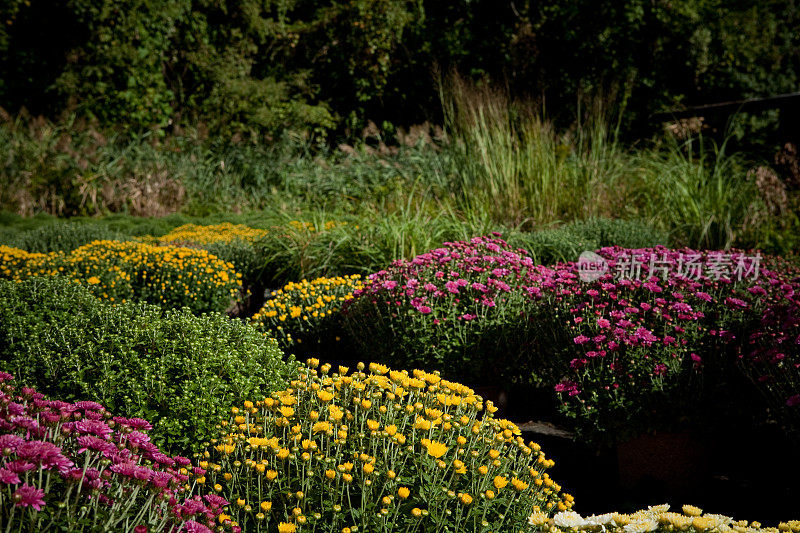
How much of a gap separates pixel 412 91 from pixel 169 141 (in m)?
5.65

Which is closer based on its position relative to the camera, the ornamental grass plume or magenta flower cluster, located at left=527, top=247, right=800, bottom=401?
the ornamental grass plume

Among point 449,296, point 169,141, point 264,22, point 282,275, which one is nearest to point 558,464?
point 449,296

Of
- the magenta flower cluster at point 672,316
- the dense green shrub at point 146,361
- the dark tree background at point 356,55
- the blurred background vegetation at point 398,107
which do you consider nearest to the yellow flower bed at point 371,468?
the dense green shrub at point 146,361

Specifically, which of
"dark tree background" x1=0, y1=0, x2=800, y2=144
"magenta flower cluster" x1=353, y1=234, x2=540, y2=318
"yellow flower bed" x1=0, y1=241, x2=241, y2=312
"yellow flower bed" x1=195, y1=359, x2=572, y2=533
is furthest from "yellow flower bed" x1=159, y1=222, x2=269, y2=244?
"dark tree background" x1=0, y1=0, x2=800, y2=144

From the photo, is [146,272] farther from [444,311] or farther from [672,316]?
[672,316]

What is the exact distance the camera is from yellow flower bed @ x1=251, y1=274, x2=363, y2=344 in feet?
13.7

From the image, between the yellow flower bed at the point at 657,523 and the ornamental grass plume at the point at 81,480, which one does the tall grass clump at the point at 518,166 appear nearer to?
the yellow flower bed at the point at 657,523

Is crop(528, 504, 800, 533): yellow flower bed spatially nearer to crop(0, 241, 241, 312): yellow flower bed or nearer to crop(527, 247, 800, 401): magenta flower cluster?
crop(527, 247, 800, 401): magenta flower cluster

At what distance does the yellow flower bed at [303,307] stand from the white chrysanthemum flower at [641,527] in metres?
2.71

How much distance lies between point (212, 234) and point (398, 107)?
8547mm

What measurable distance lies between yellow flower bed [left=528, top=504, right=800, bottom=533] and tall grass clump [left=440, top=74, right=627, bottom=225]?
4.20 m

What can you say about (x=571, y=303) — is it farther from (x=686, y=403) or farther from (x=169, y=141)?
(x=169, y=141)

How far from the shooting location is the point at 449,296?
3465 mm

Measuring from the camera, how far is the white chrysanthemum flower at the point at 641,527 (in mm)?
1524
